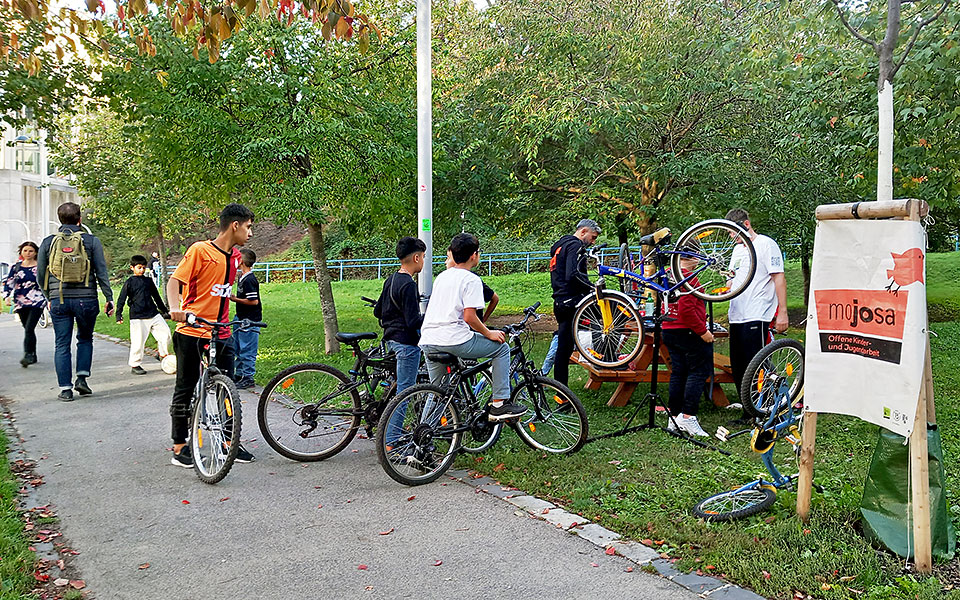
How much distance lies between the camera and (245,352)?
33.6 ft

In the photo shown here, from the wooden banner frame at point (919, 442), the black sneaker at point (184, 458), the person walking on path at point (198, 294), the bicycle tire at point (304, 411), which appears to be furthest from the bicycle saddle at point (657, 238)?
the black sneaker at point (184, 458)

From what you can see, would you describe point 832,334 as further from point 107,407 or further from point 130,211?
point 130,211

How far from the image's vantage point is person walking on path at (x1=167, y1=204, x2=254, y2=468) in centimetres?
628

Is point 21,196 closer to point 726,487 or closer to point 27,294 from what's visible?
point 27,294

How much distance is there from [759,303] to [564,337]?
190cm

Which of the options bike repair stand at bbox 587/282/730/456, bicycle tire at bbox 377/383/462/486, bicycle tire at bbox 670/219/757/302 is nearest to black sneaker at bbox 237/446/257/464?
bicycle tire at bbox 377/383/462/486

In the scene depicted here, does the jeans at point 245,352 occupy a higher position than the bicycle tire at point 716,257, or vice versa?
the bicycle tire at point 716,257

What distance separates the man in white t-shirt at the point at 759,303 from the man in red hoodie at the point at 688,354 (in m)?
0.39

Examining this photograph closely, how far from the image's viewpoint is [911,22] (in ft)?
32.2

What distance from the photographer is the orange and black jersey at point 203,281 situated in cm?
628

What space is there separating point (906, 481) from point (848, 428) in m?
3.15

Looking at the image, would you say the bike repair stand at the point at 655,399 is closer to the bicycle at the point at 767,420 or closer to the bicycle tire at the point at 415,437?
the bicycle at the point at 767,420

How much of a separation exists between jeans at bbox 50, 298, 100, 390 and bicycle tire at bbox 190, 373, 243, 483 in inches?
136

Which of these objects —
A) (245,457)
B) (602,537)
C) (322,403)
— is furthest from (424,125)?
(602,537)
